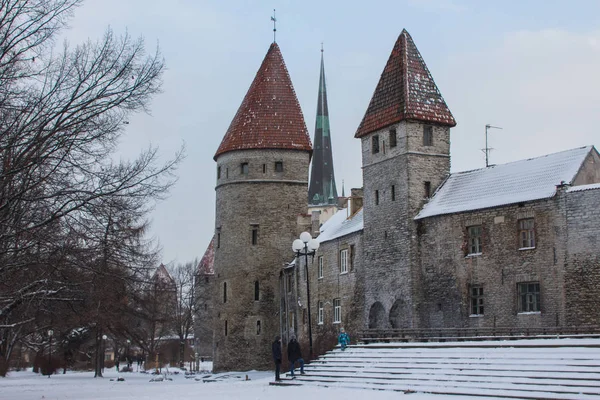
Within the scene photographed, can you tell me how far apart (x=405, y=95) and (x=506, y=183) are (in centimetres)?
642

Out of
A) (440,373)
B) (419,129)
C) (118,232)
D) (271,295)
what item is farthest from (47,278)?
(271,295)

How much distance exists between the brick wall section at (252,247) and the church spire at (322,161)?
4653 centimetres

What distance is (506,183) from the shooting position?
33.0 metres

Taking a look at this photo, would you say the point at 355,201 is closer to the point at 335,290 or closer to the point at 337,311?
the point at 335,290

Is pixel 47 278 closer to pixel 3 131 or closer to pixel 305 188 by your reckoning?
pixel 3 131

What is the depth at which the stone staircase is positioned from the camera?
1883 centimetres

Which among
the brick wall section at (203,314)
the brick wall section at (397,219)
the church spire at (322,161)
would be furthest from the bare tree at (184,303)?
the brick wall section at (397,219)

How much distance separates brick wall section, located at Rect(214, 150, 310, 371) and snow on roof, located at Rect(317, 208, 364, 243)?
2.60m

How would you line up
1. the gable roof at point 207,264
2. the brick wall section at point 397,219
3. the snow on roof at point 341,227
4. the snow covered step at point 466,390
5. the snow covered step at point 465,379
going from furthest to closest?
the gable roof at point 207,264, the snow on roof at point 341,227, the brick wall section at point 397,219, the snow covered step at point 465,379, the snow covered step at point 466,390

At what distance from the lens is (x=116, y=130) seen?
17.7 m

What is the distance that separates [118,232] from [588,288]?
660 inches

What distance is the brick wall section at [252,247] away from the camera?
48.5 meters

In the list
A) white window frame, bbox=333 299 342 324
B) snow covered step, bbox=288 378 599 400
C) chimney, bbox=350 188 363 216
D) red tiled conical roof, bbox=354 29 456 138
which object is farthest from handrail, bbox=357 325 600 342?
chimney, bbox=350 188 363 216

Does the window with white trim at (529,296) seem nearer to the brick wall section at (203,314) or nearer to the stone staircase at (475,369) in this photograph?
the stone staircase at (475,369)
